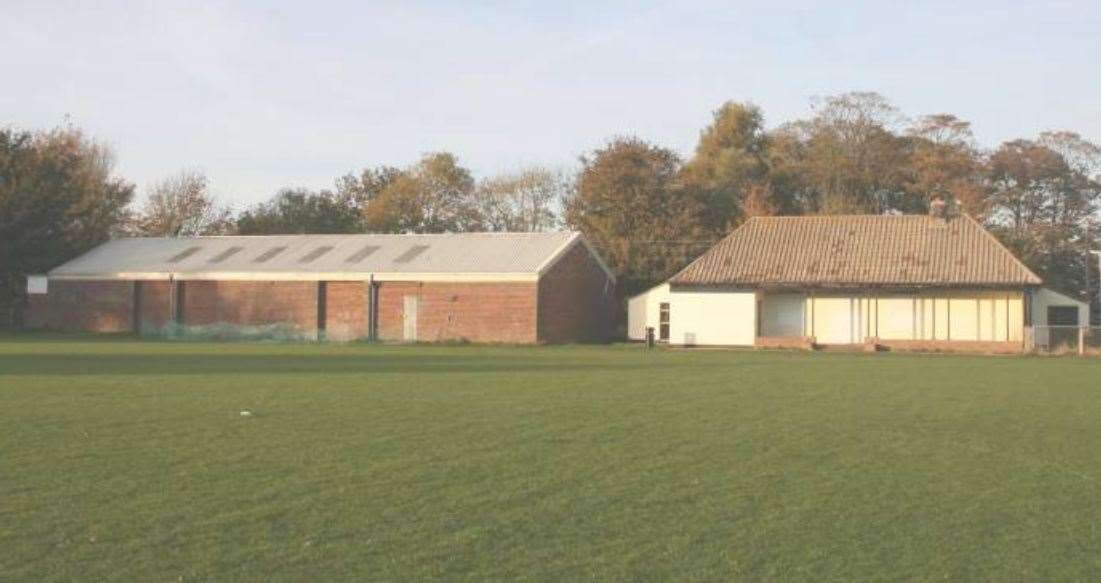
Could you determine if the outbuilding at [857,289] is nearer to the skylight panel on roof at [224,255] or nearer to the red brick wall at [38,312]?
the skylight panel on roof at [224,255]

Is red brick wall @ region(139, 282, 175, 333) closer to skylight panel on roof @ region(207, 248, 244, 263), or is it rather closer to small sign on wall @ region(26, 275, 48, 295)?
skylight panel on roof @ region(207, 248, 244, 263)

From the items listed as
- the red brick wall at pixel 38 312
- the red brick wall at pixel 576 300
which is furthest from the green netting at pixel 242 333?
the red brick wall at pixel 38 312

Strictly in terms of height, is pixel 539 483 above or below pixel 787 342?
below

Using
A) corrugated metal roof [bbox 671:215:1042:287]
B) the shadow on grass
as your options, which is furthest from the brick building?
the shadow on grass

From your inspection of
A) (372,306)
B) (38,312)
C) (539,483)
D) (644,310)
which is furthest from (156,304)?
(539,483)

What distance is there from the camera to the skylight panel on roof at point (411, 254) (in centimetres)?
4875

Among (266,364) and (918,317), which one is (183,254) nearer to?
(266,364)

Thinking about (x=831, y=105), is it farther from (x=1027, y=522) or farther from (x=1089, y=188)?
(x=1027, y=522)

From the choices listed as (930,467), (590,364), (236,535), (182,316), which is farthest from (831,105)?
(236,535)

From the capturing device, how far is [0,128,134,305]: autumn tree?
52781 millimetres

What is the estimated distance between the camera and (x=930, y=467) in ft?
39.1

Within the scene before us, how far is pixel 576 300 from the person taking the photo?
160ft

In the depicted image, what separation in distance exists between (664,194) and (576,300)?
11.8 m

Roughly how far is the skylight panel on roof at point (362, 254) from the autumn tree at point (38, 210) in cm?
1488
